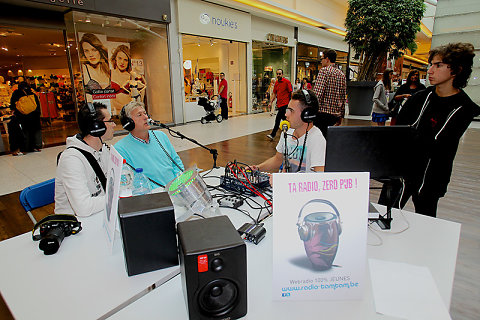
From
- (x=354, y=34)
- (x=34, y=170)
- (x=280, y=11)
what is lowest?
(x=34, y=170)

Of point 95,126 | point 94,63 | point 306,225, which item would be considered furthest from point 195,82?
point 306,225

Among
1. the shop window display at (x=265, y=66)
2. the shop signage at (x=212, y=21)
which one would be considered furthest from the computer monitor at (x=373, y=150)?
the shop window display at (x=265, y=66)

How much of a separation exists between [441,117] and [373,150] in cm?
85

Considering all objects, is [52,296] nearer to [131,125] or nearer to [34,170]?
[131,125]

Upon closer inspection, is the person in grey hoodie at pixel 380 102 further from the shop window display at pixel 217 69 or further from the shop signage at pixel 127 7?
the shop window display at pixel 217 69

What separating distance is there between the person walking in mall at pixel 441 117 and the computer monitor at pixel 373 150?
1.45 feet

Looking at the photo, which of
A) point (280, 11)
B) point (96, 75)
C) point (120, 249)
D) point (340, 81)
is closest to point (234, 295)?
point (120, 249)

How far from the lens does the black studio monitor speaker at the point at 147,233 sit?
3.23 feet

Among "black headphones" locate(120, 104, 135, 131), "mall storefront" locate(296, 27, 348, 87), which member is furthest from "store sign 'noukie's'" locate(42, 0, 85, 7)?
"mall storefront" locate(296, 27, 348, 87)

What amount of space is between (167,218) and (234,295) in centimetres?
36

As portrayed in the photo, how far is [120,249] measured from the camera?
1.22 metres

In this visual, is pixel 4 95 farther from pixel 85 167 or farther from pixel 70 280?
pixel 70 280

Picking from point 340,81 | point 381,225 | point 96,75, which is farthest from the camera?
point 96,75

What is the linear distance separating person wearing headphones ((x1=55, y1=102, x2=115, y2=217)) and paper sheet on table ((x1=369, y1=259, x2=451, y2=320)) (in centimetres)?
141
